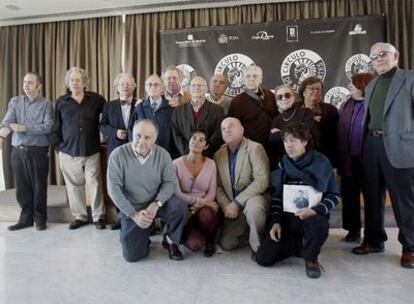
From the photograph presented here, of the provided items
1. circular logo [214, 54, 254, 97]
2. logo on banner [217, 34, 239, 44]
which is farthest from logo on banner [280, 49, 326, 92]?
logo on banner [217, 34, 239, 44]

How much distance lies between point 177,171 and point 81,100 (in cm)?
122

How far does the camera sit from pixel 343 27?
429 centimetres

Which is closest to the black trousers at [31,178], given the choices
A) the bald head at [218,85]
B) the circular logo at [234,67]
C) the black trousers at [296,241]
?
the bald head at [218,85]

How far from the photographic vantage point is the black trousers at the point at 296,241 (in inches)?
83.7

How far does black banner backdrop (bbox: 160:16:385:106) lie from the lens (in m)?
4.28

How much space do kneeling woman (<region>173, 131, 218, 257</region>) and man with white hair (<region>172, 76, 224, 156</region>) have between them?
0.16 meters

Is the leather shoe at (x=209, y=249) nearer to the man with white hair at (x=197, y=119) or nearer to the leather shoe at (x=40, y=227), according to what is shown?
the man with white hair at (x=197, y=119)

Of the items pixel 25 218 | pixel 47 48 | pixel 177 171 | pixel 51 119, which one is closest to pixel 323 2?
pixel 177 171

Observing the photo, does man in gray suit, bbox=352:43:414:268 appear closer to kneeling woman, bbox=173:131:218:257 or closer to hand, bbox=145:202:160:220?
kneeling woman, bbox=173:131:218:257

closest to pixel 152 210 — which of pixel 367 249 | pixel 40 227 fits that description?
pixel 40 227

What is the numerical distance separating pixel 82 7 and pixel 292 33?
2782mm

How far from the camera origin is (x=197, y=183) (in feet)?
8.45

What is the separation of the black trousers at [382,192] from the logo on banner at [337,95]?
2.12 m

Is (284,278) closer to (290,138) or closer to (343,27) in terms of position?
(290,138)
